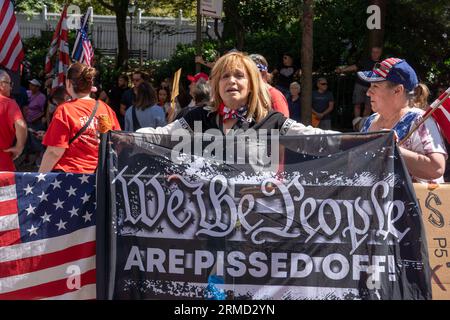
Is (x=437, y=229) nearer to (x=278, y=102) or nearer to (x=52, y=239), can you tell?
(x=278, y=102)

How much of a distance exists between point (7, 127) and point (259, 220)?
3244 millimetres

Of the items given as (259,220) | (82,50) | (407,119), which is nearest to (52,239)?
(259,220)

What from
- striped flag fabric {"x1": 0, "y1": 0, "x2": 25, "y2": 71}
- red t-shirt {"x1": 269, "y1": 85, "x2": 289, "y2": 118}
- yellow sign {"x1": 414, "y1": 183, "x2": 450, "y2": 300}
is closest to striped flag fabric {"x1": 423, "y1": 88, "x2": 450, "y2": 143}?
yellow sign {"x1": 414, "y1": 183, "x2": 450, "y2": 300}

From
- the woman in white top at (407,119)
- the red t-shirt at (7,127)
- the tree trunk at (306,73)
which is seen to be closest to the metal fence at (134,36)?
the tree trunk at (306,73)

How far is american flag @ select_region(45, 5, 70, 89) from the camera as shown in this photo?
15.4m

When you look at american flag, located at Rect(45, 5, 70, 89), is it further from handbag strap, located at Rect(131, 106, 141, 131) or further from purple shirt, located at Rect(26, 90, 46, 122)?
handbag strap, located at Rect(131, 106, 141, 131)

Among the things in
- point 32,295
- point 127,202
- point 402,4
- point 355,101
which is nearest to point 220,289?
point 127,202

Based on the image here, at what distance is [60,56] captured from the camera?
15711 mm

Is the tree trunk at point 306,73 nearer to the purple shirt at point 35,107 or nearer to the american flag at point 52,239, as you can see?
the purple shirt at point 35,107

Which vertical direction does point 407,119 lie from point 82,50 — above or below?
below

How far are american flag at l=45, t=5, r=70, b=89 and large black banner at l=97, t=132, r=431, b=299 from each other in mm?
9356

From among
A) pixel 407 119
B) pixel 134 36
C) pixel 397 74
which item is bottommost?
pixel 407 119

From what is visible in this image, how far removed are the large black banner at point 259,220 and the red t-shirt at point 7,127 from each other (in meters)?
Result: 2.50

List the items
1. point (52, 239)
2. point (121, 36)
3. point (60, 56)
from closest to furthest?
point (52, 239), point (60, 56), point (121, 36)
